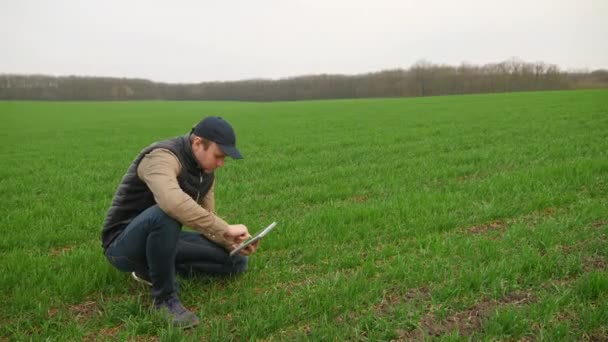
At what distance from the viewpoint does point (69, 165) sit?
42.7 ft

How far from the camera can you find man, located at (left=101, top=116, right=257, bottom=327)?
10.7 ft

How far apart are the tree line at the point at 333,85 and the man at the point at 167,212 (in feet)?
264

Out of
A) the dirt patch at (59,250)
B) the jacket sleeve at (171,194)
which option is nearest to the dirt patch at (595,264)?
the jacket sleeve at (171,194)

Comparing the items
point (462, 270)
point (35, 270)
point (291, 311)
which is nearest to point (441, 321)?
point (462, 270)

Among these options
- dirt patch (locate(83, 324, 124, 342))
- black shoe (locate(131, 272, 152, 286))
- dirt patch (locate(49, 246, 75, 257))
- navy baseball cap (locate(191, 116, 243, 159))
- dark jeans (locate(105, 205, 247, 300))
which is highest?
navy baseball cap (locate(191, 116, 243, 159))

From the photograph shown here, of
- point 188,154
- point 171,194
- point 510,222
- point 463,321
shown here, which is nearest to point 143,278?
point 171,194

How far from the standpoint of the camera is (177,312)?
11.1ft

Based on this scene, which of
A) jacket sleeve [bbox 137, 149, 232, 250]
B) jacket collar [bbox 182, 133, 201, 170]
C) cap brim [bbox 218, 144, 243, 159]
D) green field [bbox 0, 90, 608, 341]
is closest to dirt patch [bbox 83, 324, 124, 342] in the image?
green field [bbox 0, 90, 608, 341]

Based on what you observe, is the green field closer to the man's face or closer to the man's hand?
the man's hand

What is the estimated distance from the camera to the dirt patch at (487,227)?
5348 millimetres

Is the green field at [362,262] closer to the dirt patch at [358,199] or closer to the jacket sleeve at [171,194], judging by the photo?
the dirt patch at [358,199]

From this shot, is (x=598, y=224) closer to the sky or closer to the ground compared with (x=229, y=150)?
closer to the ground

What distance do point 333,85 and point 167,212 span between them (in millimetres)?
107354

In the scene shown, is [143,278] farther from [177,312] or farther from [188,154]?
[188,154]
